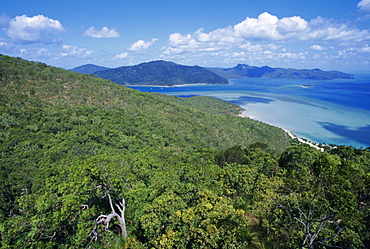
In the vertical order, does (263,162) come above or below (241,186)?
below

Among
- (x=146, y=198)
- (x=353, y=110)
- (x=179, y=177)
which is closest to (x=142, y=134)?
(x=179, y=177)

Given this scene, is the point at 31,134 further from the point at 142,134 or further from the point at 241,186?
the point at 241,186

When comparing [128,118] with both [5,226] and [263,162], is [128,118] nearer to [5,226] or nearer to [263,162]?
[263,162]

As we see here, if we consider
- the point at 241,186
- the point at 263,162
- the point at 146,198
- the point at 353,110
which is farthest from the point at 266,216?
the point at 353,110

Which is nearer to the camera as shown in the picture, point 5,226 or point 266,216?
point 5,226

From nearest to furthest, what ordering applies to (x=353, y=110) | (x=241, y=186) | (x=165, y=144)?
(x=241, y=186) → (x=165, y=144) → (x=353, y=110)

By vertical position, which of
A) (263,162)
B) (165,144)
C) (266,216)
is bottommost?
(165,144)

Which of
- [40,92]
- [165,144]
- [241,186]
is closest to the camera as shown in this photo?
[241,186]
